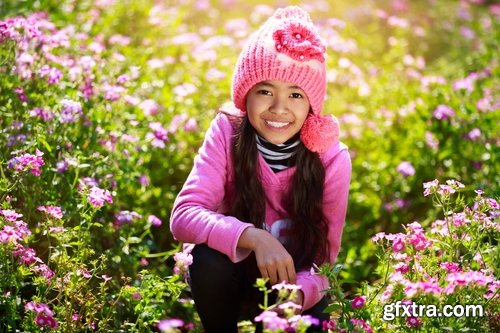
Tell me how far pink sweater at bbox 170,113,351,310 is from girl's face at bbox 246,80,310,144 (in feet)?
0.46

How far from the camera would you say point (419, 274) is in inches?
90.4

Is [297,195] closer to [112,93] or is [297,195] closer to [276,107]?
[276,107]

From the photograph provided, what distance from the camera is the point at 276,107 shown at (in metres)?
2.63

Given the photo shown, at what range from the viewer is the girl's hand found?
94.0 inches

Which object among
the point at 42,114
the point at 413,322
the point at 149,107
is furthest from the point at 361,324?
the point at 149,107

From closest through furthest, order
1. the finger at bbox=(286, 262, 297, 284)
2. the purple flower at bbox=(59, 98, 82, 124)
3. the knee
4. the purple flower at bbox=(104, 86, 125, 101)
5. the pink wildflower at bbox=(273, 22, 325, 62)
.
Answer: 1. the finger at bbox=(286, 262, 297, 284)
2. the knee
3. the pink wildflower at bbox=(273, 22, 325, 62)
4. the purple flower at bbox=(59, 98, 82, 124)
5. the purple flower at bbox=(104, 86, 125, 101)

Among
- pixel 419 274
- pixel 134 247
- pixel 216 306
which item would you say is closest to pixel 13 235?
pixel 216 306

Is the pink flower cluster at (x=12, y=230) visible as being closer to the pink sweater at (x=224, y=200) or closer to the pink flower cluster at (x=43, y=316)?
the pink flower cluster at (x=43, y=316)

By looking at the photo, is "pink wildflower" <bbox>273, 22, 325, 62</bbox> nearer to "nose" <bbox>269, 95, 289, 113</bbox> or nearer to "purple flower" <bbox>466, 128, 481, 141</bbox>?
"nose" <bbox>269, 95, 289, 113</bbox>

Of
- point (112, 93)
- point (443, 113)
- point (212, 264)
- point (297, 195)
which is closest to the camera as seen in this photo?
point (212, 264)

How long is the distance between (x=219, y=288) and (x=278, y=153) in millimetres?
567

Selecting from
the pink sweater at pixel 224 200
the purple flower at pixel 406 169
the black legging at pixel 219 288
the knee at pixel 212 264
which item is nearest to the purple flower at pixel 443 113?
the purple flower at pixel 406 169

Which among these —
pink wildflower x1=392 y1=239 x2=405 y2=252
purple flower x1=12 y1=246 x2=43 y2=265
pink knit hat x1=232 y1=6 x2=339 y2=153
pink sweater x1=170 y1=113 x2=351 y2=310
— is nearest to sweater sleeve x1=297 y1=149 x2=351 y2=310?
pink sweater x1=170 y1=113 x2=351 y2=310

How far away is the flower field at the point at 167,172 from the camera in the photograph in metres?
2.30
